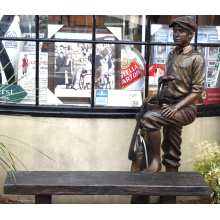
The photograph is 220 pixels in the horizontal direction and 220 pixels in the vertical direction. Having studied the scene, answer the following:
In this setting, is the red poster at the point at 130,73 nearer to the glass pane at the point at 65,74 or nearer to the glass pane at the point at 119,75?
the glass pane at the point at 119,75

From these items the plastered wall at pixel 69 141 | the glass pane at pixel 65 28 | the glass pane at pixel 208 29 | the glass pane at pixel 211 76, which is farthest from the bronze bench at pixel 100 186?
the glass pane at pixel 208 29

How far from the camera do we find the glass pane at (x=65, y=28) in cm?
637

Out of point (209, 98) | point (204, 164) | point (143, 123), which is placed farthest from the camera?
point (209, 98)

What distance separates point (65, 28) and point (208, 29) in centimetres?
170

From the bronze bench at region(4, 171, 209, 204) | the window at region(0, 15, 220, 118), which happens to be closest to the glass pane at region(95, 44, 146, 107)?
the window at region(0, 15, 220, 118)

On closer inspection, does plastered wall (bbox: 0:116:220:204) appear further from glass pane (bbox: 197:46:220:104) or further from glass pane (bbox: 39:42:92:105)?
glass pane (bbox: 197:46:220:104)

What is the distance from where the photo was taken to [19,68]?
21.3ft

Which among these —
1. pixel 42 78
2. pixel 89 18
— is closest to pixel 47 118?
pixel 42 78

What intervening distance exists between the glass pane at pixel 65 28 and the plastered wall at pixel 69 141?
0.98 meters

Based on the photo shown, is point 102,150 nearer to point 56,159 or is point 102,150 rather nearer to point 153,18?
point 56,159

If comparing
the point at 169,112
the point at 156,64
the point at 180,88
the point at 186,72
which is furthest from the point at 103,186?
the point at 156,64

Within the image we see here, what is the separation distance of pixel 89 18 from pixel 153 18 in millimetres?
752

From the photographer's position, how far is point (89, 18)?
6.37 m

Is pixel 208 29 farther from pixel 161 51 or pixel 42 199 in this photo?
pixel 42 199
